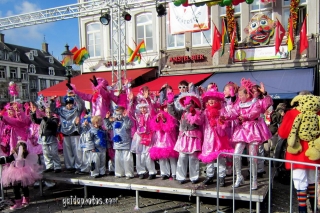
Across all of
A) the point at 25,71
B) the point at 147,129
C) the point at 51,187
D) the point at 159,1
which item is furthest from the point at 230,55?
the point at 25,71

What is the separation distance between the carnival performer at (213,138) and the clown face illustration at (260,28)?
875 cm

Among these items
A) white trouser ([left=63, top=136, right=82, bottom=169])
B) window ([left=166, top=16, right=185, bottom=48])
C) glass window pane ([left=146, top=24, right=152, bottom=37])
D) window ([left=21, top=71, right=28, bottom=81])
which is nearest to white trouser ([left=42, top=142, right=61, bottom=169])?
white trouser ([left=63, top=136, right=82, bottom=169])

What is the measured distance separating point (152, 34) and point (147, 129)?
10504 millimetres

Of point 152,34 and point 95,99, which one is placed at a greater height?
point 152,34

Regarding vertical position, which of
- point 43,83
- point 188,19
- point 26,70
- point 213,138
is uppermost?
point 26,70

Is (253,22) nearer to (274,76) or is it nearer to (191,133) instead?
(274,76)

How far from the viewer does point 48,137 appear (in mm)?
5953

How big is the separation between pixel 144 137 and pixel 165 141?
1.41 feet

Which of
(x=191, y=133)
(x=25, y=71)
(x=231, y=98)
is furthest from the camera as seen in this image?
(x=25, y=71)

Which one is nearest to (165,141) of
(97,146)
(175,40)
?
(97,146)

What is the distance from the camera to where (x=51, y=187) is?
620cm

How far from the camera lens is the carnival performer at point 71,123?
6.00m

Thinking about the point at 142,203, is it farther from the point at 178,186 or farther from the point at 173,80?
the point at 173,80

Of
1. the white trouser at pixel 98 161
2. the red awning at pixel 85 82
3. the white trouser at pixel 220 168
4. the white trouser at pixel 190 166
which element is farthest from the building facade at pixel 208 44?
the white trouser at pixel 220 168
